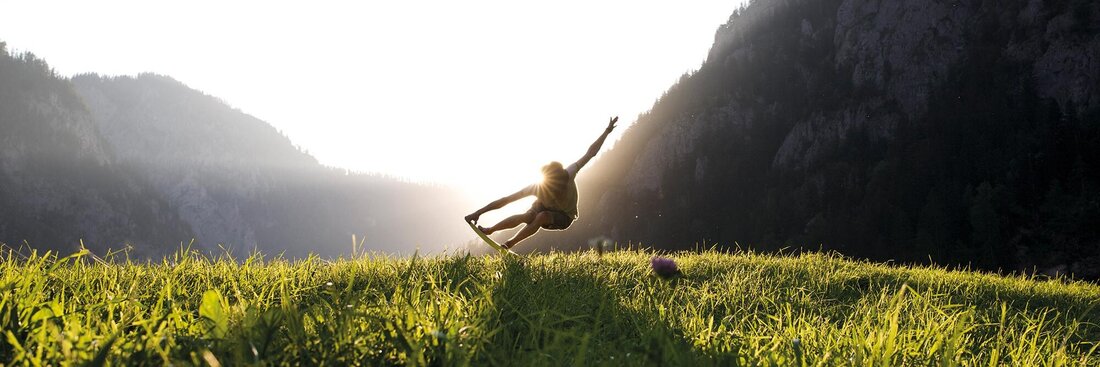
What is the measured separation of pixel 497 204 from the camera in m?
8.60

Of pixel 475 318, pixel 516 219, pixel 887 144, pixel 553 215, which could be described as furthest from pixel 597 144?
pixel 887 144

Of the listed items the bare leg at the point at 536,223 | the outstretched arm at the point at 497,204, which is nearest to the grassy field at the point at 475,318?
the bare leg at the point at 536,223

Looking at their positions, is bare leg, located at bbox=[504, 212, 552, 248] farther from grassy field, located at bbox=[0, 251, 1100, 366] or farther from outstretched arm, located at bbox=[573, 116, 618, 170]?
grassy field, located at bbox=[0, 251, 1100, 366]

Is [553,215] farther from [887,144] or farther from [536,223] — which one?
[887,144]

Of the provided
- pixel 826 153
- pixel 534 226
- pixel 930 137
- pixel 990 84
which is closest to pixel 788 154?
pixel 826 153

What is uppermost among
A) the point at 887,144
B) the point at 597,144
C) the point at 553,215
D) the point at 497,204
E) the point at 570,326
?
the point at 887,144

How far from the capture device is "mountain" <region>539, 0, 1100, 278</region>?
116375 millimetres

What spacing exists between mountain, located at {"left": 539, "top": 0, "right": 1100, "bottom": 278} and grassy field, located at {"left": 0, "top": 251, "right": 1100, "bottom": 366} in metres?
127

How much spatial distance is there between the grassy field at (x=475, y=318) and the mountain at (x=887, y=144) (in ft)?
416

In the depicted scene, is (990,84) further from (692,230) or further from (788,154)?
(692,230)

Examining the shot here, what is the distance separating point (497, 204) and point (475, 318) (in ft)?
19.7

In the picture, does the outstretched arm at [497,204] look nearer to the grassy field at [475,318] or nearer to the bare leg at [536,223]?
the bare leg at [536,223]

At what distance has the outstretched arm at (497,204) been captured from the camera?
8406 mm

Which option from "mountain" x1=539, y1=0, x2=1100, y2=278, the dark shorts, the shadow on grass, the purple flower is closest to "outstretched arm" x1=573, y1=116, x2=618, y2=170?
the dark shorts
